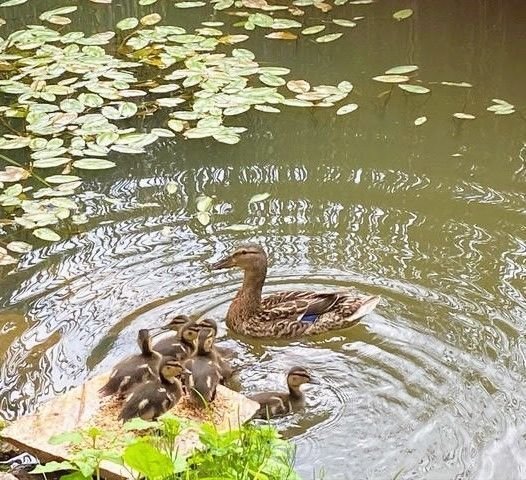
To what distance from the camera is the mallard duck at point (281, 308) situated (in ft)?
14.0

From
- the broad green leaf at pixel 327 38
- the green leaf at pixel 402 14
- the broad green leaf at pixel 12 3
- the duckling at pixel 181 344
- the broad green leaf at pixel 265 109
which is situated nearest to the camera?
the duckling at pixel 181 344

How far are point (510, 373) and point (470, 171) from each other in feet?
5.60

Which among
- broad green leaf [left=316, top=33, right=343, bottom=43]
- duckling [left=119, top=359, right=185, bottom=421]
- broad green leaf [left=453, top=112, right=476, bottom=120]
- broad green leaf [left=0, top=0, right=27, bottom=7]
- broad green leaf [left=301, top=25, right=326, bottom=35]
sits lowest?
broad green leaf [left=453, top=112, right=476, bottom=120]

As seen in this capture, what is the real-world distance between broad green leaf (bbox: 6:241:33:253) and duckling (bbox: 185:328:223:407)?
124cm

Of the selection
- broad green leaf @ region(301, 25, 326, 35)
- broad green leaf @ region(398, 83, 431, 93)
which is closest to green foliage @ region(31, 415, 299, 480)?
broad green leaf @ region(398, 83, 431, 93)

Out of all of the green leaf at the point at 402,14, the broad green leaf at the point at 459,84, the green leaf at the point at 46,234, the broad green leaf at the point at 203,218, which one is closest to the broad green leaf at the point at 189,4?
the green leaf at the point at 402,14

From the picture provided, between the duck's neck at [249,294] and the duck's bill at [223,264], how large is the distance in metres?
0.09

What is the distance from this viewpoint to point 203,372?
146 inches

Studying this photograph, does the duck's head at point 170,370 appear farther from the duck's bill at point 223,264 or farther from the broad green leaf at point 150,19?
the broad green leaf at point 150,19

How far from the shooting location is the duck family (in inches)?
142

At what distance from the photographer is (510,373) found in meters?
3.91

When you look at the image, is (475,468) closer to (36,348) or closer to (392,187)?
(36,348)

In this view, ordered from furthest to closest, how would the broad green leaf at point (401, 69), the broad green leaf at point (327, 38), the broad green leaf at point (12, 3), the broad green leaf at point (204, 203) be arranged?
1. the broad green leaf at point (12, 3)
2. the broad green leaf at point (327, 38)
3. the broad green leaf at point (401, 69)
4. the broad green leaf at point (204, 203)

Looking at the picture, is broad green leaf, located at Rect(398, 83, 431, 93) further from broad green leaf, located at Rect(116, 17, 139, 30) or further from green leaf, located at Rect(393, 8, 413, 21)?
broad green leaf, located at Rect(116, 17, 139, 30)
